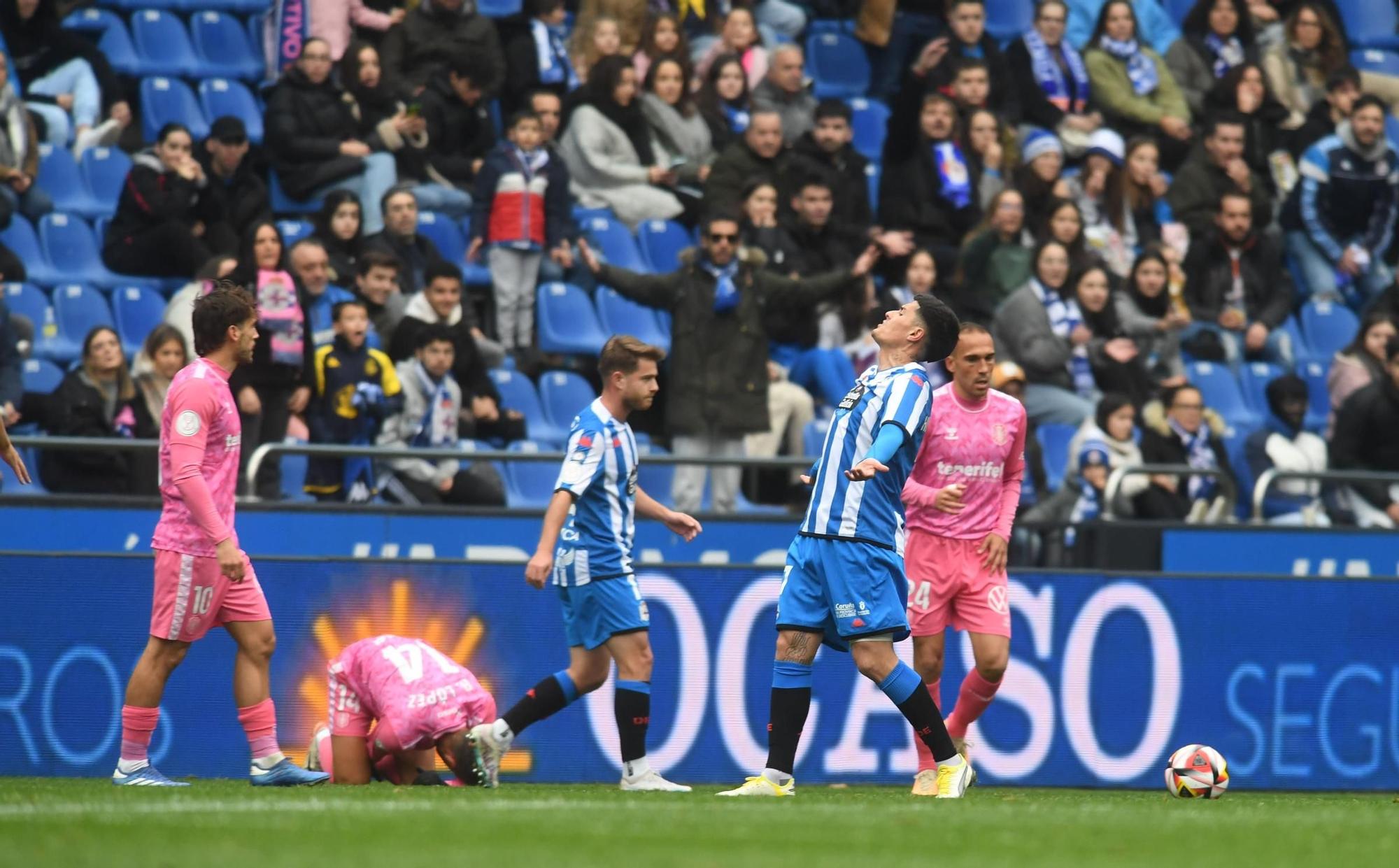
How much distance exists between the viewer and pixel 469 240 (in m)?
14.6

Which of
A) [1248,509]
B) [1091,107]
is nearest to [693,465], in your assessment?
[1248,509]

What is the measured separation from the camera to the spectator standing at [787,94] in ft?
51.6

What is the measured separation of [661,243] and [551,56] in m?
1.66

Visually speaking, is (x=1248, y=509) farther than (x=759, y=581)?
Yes

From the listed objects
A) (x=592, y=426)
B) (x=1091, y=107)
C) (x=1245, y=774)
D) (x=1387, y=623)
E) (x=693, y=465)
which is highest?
(x=1091, y=107)

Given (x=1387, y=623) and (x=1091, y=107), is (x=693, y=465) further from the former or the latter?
(x=1091, y=107)

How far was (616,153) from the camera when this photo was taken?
15195 millimetres

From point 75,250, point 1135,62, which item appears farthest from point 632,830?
point 1135,62

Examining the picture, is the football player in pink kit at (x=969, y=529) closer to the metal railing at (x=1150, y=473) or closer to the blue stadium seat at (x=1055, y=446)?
the metal railing at (x=1150, y=473)

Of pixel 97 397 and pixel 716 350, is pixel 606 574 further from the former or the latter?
pixel 716 350

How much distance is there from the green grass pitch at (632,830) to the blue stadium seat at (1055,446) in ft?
18.0

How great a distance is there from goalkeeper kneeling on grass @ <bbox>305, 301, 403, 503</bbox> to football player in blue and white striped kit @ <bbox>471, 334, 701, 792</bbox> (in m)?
3.23

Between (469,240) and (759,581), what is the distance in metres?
4.45

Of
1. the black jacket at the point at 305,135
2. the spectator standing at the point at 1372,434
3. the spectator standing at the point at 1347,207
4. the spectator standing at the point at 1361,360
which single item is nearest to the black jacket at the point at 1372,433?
the spectator standing at the point at 1372,434
